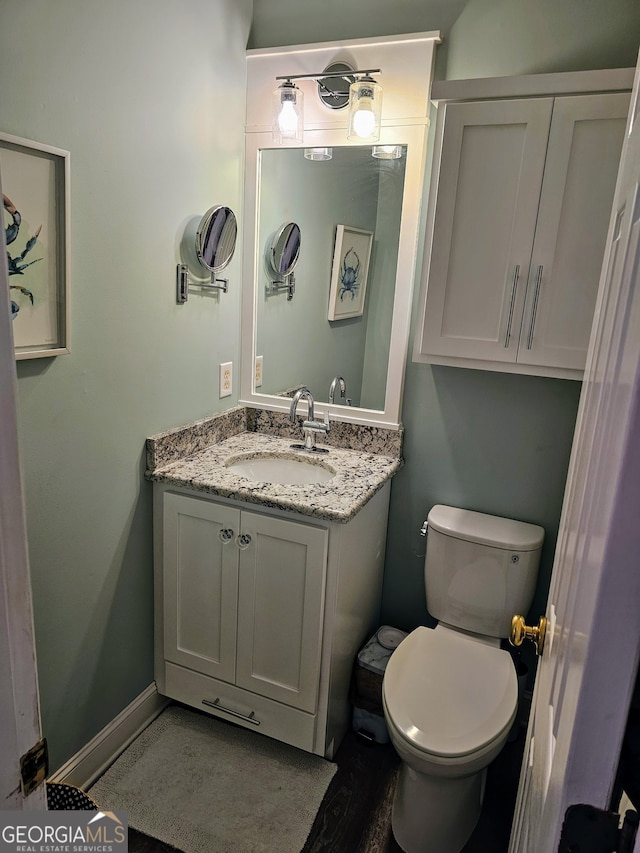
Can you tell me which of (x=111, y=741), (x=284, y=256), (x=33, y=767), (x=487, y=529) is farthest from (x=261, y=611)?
(x=284, y=256)

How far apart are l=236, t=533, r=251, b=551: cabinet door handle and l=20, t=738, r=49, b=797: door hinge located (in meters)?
1.07

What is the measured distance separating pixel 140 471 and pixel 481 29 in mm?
1745

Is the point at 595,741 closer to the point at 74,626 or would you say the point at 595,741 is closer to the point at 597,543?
the point at 597,543

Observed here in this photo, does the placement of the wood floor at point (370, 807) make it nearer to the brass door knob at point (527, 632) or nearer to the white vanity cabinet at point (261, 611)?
the white vanity cabinet at point (261, 611)

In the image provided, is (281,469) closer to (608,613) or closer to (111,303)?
(111,303)

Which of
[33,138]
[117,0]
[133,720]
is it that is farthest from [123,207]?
[133,720]

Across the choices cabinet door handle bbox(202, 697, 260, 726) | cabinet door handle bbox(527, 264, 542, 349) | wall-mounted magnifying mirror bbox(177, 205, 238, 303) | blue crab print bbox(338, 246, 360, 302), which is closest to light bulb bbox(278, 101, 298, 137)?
wall-mounted magnifying mirror bbox(177, 205, 238, 303)

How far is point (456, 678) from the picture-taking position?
1616 mm

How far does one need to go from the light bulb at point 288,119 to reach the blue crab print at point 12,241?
1.00 m

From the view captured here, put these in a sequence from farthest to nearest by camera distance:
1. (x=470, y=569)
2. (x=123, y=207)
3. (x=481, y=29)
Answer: (x=470, y=569)
(x=481, y=29)
(x=123, y=207)

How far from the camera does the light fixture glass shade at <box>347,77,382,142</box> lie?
1774 mm

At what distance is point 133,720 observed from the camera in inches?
74.1

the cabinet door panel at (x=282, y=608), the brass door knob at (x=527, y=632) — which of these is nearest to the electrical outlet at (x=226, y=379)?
the cabinet door panel at (x=282, y=608)

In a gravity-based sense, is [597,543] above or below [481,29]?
below
